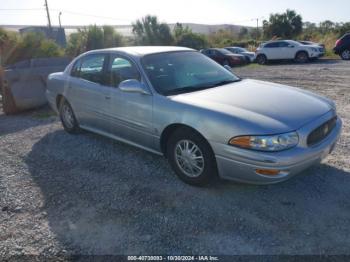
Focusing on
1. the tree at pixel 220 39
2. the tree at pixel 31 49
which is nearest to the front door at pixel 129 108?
the tree at pixel 31 49

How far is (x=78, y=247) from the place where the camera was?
9.16 feet

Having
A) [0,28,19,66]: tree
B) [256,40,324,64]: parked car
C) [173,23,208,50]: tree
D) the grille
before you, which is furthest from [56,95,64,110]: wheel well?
[173,23,208,50]: tree

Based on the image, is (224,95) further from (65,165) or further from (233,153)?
(65,165)

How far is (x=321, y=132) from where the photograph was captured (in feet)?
11.0

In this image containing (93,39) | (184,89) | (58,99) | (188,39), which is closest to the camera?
(184,89)

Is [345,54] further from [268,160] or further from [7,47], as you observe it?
[268,160]

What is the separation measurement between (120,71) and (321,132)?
8.60 ft

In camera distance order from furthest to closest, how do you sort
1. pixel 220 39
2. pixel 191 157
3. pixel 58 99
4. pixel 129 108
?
1. pixel 220 39
2. pixel 58 99
3. pixel 129 108
4. pixel 191 157

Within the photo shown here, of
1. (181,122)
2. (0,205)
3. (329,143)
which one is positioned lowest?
(0,205)

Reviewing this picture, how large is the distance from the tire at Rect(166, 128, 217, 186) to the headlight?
0.46m

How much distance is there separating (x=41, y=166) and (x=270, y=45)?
18.3m

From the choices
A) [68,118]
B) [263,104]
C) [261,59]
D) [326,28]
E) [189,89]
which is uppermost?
[326,28]

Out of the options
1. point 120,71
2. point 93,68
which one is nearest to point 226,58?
point 93,68

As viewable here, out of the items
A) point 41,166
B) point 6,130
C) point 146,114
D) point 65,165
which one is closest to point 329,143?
point 146,114
